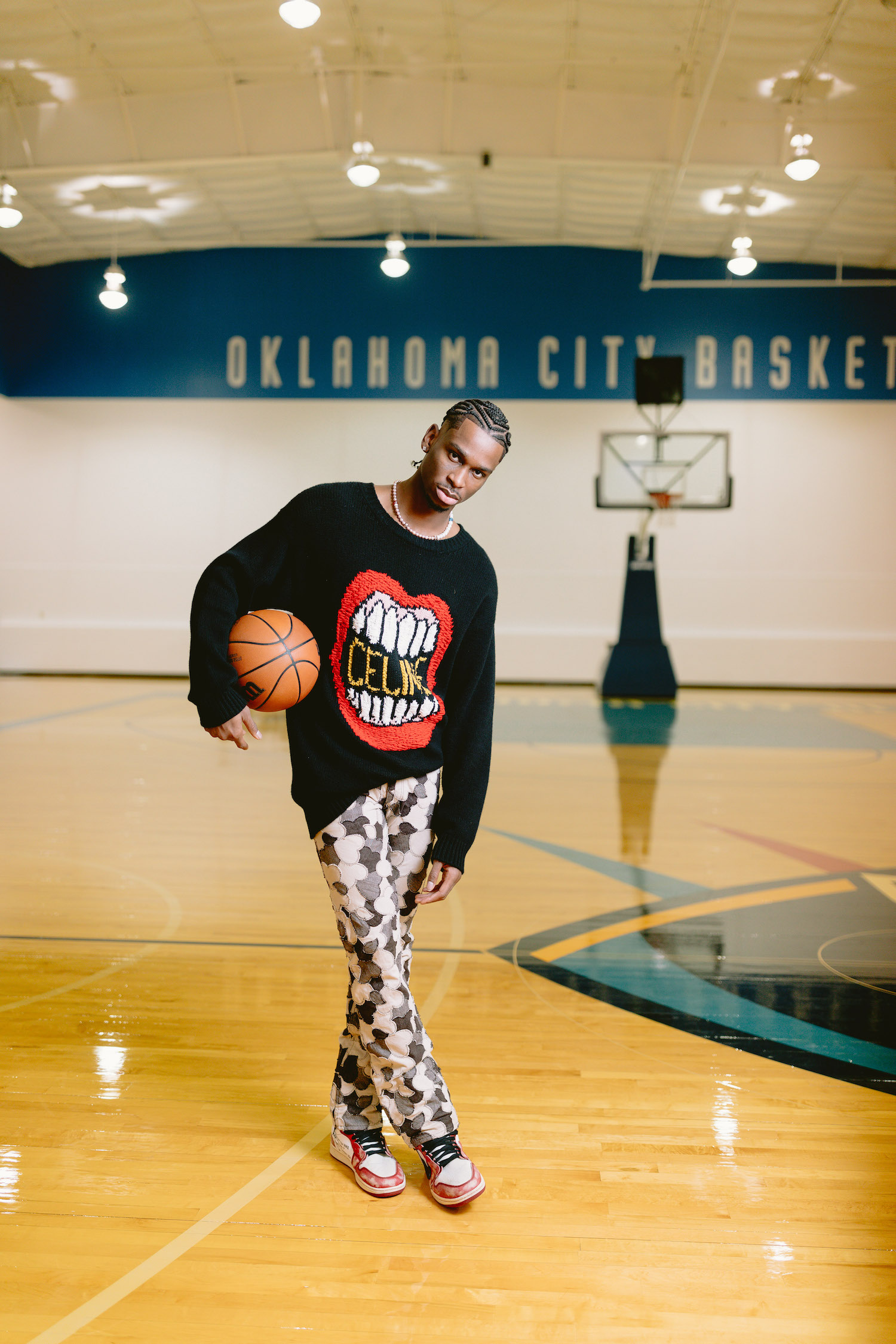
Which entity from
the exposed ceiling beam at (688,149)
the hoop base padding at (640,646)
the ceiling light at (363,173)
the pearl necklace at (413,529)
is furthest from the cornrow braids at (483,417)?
the hoop base padding at (640,646)

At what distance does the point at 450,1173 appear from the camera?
1.85 metres

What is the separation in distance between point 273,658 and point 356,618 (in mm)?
174

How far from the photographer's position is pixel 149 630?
41.8 feet

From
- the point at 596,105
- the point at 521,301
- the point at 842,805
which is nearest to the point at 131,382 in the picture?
the point at 521,301

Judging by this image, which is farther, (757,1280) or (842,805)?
(842,805)

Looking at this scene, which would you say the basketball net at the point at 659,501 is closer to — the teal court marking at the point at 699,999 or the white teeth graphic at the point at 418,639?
the teal court marking at the point at 699,999

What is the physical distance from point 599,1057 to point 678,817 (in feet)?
9.09

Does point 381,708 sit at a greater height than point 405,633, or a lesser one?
lesser

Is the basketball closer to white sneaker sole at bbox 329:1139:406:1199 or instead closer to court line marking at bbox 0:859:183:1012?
white sneaker sole at bbox 329:1139:406:1199

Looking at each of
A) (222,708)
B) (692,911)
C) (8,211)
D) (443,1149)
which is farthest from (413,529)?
(8,211)

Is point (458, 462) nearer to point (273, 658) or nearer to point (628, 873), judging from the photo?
point (273, 658)

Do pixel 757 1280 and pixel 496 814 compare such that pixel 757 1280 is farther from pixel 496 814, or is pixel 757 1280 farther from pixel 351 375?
pixel 351 375

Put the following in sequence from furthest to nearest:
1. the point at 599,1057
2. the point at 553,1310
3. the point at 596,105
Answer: the point at 596,105 → the point at 599,1057 → the point at 553,1310

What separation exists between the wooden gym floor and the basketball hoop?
7.45 m
